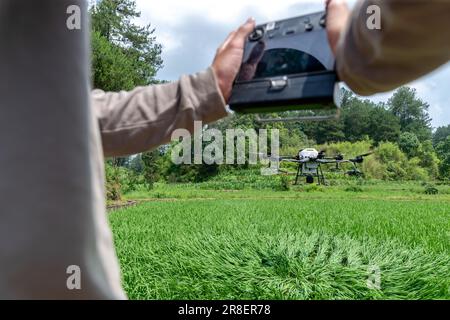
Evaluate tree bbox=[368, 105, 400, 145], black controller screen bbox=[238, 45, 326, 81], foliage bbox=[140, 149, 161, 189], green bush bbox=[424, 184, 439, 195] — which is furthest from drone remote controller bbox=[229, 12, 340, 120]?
green bush bbox=[424, 184, 439, 195]

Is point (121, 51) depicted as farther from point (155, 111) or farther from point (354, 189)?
point (155, 111)

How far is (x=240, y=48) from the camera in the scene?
0.36 meters

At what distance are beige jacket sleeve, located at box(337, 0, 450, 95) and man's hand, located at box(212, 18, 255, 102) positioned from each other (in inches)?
4.1

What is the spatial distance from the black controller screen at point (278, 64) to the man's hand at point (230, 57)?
0.08 ft

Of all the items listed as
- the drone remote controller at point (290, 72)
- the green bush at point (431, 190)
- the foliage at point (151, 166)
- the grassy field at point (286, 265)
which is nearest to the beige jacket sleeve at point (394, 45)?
the drone remote controller at point (290, 72)

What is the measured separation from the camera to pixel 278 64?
31 centimetres

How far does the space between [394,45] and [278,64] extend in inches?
3.7

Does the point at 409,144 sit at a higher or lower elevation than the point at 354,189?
higher

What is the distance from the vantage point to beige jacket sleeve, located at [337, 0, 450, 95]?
0.67ft

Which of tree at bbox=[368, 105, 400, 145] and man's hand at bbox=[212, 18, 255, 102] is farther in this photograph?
tree at bbox=[368, 105, 400, 145]

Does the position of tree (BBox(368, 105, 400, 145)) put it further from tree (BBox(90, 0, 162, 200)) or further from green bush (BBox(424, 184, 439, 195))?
tree (BBox(90, 0, 162, 200))

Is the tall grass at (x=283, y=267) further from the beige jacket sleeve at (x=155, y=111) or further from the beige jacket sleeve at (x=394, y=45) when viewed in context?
the beige jacket sleeve at (x=394, y=45)

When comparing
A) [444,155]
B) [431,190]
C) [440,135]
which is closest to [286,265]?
[431,190]
